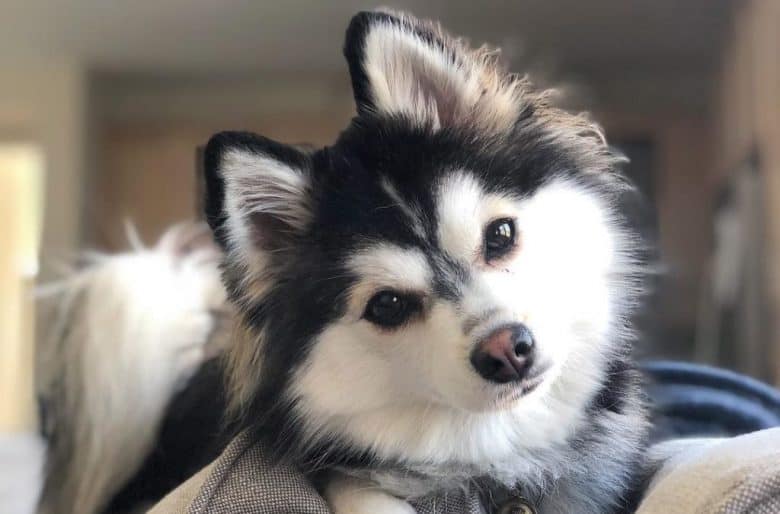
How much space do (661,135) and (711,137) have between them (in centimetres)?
28

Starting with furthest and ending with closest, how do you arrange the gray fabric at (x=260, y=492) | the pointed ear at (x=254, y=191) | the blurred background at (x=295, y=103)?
the blurred background at (x=295, y=103), the pointed ear at (x=254, y=191), the gray fabric at (x=260, y=492)

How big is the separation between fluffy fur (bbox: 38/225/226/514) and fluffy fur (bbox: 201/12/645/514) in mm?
402

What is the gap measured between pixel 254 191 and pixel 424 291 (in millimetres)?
251

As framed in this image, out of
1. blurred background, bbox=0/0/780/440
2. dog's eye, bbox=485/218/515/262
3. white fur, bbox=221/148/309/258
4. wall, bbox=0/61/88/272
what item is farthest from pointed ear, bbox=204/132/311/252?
wall, bbox=0/61/88/272

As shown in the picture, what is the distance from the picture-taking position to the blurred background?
4031 millimetres

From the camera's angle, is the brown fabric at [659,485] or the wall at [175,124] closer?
the brown fabric at [659,485]

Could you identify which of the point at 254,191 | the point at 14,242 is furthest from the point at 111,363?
the point at 14,242

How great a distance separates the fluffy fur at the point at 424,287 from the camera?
1.02 m

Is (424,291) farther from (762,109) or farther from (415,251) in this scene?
(762,109)

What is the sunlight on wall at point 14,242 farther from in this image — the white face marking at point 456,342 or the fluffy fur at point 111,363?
the white face marking at point 456,342

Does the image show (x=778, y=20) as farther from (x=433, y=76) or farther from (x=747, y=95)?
(x=433, y=76)

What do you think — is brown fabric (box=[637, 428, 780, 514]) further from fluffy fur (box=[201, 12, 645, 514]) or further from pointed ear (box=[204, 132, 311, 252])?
pointed ear (box=[204, 132, 311, 252])

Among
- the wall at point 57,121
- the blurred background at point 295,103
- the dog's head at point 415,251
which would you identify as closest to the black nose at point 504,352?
the dog's head at point 415,251

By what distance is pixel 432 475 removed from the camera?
1032 millimetres
